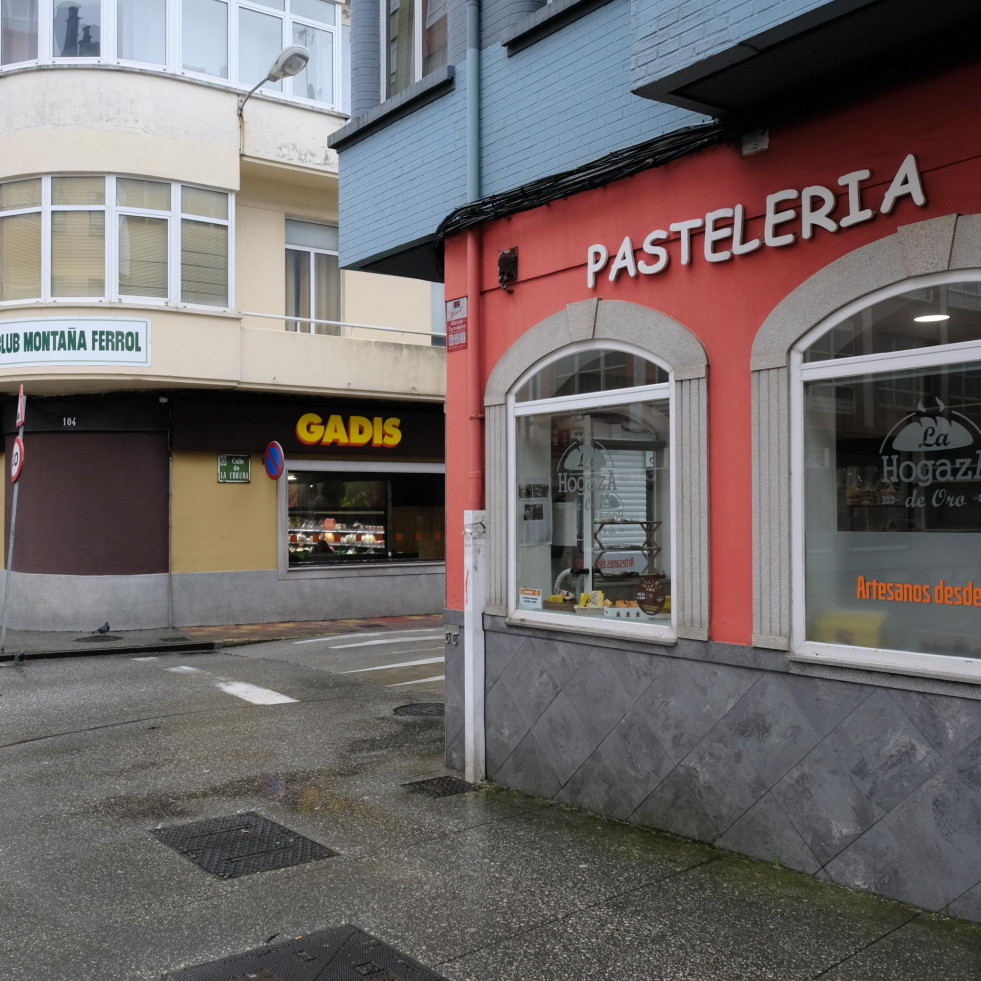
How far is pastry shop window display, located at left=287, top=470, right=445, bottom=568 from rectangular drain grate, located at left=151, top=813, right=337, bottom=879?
38.8 feet

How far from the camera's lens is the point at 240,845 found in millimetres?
5941

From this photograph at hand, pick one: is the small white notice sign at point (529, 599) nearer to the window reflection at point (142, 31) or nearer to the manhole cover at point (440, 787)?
A: the manhole cover at point (440, 787)

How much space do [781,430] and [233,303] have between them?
41.0ft

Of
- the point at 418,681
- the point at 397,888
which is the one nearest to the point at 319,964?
the point at 397,888

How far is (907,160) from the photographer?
4.86 meters

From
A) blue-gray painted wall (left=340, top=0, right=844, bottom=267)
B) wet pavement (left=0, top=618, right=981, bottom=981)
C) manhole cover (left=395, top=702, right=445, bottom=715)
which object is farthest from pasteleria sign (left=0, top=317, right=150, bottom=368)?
wet pavement (left=0, top=618, right=981, bottom=981)

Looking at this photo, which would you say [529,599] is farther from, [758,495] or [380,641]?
[380,641]

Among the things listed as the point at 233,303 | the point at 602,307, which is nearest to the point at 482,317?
the point at 602,307

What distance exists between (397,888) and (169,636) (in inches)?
441

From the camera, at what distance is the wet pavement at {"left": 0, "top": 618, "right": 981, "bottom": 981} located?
14.3ft

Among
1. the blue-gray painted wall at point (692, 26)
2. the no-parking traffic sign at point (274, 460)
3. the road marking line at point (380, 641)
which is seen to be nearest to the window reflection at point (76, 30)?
the no-parking traffic sign at point (274, 460)

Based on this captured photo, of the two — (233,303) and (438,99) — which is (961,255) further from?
(233,303)

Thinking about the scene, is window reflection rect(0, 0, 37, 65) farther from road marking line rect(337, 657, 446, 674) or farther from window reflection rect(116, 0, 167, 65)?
road marking line rect(337, 657, 446, 674)

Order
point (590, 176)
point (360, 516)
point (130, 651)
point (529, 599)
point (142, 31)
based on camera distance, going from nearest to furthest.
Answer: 1. point (590, 176)
2. point (529, 599)
3. point (130, 651)
4. point (142, 31)
5. point (360, 516)
